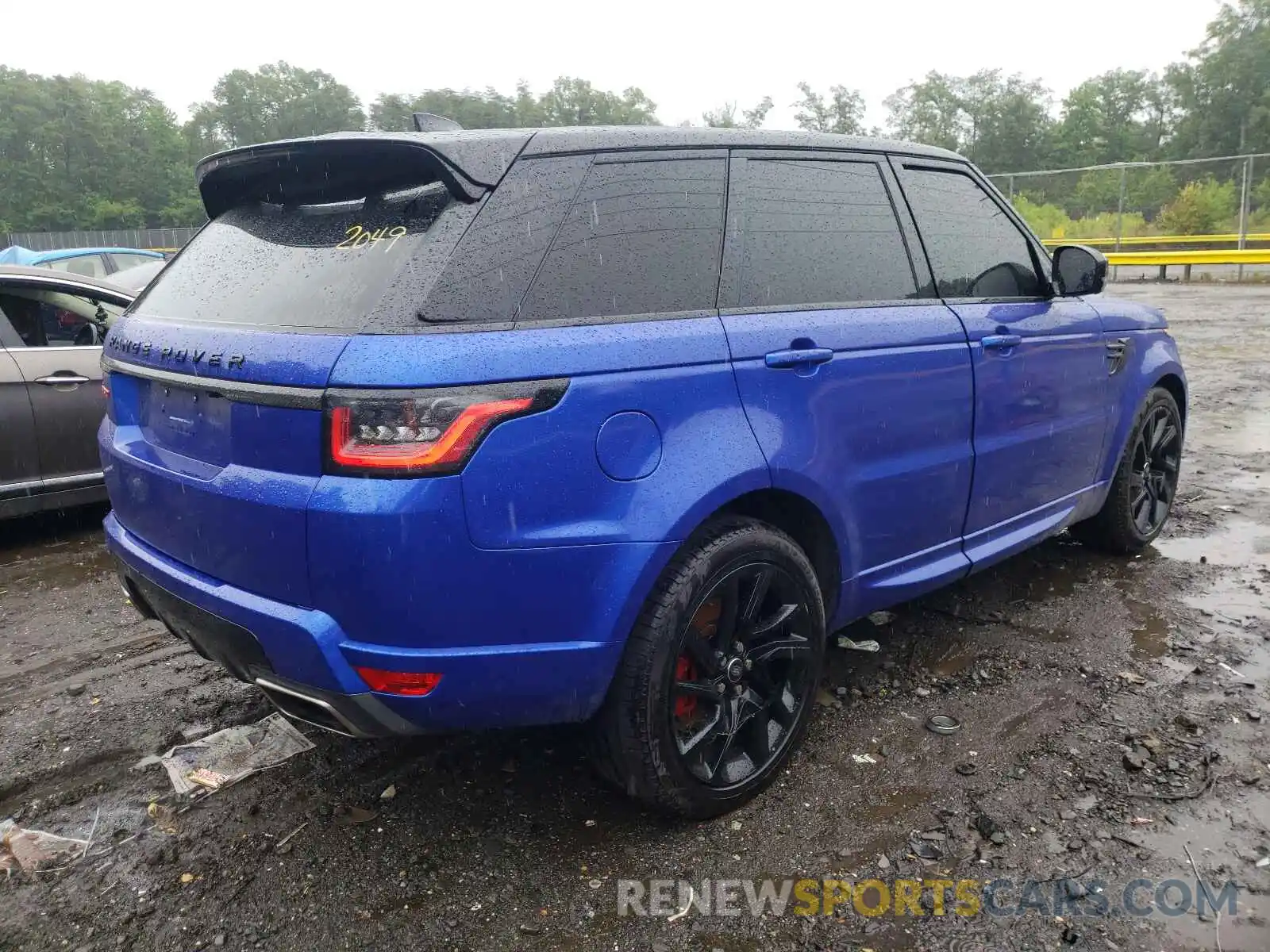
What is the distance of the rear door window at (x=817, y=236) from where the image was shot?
2727mm

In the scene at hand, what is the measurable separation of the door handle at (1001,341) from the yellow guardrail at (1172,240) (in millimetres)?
21976

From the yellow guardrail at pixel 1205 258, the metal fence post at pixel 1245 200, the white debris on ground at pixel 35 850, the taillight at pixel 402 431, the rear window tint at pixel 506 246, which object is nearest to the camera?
the taillight at pixel 402 431

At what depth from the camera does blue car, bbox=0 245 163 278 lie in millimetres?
12406

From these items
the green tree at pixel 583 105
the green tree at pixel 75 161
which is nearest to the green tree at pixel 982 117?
the green tree at pixel 583 105

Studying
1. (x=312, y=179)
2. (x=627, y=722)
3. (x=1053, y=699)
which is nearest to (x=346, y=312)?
(x=312, y=179)

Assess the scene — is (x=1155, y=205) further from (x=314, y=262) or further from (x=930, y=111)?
(x=930, y=111)

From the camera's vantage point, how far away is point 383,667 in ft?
6.86

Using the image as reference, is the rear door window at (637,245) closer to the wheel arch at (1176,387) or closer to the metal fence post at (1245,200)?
the wheel arch at (1176,387)

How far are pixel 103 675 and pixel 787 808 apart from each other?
2.63 metres

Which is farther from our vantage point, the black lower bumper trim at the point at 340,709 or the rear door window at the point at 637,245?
the rear door window at the point at 637,245

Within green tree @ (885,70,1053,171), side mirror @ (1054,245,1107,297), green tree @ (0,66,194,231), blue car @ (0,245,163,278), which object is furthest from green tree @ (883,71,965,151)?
side mirror @ (1054,245,1107,297)

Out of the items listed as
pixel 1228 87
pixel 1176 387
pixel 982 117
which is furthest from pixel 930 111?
pixel 1176 387

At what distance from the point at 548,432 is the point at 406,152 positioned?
0.78m

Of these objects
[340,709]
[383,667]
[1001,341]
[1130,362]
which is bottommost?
[340,709]
